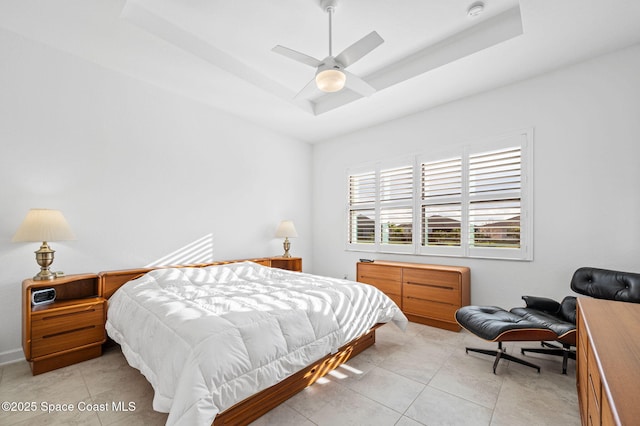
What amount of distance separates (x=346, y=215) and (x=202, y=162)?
2.51 m

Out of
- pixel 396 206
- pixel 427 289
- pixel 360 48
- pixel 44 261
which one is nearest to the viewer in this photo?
pixel 360 48

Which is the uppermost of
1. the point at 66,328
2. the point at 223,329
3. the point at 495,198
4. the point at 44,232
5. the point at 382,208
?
the point at 495,198

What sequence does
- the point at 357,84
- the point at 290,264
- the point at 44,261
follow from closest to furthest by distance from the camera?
the point at 44,261
the point at 357,84
the point at 290,264

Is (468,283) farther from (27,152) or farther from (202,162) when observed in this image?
(27,152)

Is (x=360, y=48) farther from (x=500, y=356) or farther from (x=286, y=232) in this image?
(x=286, y=232)

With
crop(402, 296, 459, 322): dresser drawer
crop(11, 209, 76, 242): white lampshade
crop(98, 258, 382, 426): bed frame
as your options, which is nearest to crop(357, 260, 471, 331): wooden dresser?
crop(402, 296, 459, 322): dresser drawer

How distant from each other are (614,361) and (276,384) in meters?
1.73

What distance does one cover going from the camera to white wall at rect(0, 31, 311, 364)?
2.63 metres

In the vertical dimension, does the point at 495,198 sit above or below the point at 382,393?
above

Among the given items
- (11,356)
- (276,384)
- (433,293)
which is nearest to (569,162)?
(433,293)

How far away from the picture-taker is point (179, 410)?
140cm

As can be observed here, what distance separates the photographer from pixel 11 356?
259 centimetres

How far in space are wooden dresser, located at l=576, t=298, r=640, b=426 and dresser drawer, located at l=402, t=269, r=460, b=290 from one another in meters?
1.64

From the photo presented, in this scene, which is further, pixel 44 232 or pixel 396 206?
pixel 396 206
